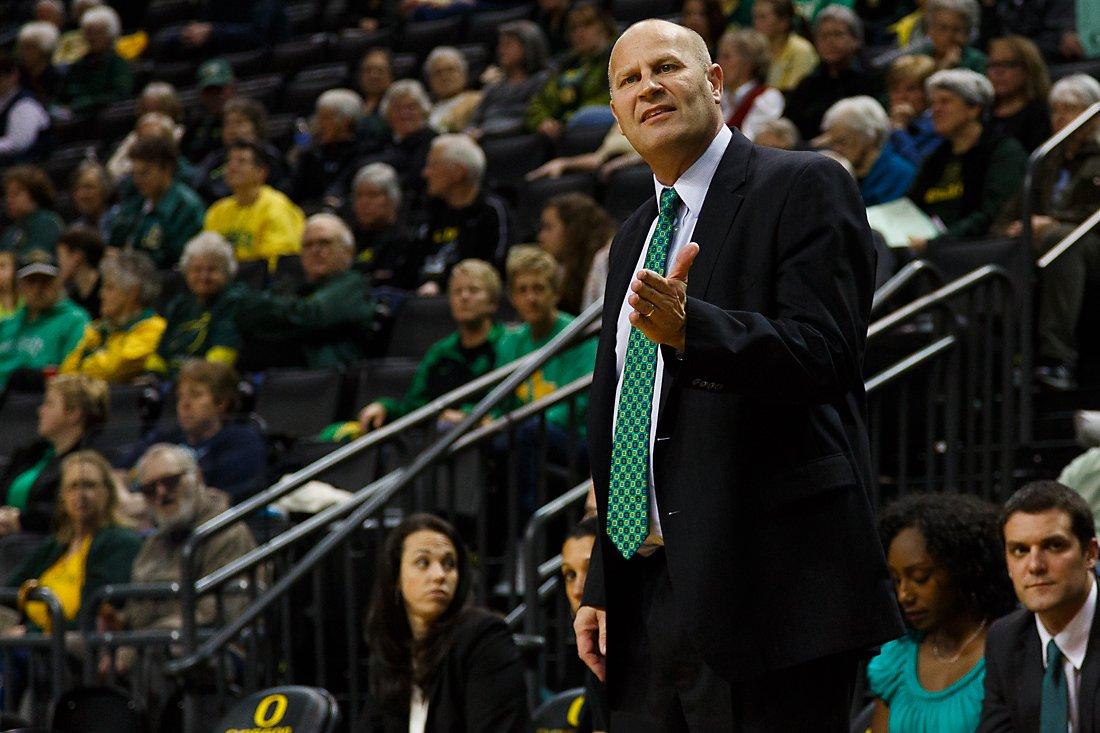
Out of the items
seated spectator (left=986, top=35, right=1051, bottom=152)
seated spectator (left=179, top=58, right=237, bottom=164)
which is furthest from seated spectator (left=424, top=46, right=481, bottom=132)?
seated spectator (left=986, top=35, right=1051, bottom=152)

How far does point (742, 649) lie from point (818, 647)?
10cm

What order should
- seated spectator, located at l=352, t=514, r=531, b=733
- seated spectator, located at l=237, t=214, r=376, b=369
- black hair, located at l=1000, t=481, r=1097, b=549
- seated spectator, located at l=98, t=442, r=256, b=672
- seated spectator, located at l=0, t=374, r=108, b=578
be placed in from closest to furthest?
black hair, located at l=1000, t=481, r=1097, b=549
seated spectator, located at l=352, t=514, r=531, b=733
seated spectator, located at l=98, t=442, r=256, b=672
seated spectator, located at l=0, t=374, r=108, b=578
seated spectator, located at l=237, t=214, r=376, b=369

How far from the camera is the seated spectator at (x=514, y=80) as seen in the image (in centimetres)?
1025

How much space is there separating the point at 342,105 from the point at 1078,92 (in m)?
Result: 5.04

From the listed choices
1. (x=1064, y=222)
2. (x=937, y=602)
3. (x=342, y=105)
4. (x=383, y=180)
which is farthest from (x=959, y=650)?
(x=342, y=105)

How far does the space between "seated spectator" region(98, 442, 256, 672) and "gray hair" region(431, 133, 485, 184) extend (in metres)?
2.28

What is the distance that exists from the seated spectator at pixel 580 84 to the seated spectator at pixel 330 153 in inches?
52.8

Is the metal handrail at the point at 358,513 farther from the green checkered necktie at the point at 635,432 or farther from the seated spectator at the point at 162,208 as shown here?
the seated spectator at the point at 162,208

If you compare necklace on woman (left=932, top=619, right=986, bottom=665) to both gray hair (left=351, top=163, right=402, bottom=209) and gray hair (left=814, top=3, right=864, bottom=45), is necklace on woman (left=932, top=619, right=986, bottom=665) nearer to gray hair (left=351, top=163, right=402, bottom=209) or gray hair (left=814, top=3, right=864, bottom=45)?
gray hair (left=814, top=3, right=864, bottom=45)

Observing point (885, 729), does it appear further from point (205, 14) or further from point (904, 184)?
point (205, 14)

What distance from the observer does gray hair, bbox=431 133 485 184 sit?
27.9ft

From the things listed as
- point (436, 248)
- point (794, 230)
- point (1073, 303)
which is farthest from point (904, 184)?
point (794, 230)

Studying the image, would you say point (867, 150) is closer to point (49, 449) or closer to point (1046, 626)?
point (1046, 626)

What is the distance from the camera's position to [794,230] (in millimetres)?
2443
